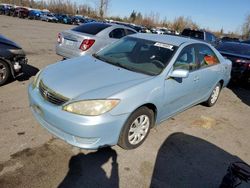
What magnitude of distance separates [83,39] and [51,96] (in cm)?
434

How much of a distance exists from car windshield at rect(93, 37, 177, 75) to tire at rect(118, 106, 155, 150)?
665 mm

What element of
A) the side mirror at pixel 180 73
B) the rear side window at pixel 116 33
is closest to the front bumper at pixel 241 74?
the rear side window at pixel 116 33

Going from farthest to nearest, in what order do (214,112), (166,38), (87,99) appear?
(214,112), (166,38), (87,99)

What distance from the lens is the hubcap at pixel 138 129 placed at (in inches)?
145

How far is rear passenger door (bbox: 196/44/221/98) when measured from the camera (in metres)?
4.98

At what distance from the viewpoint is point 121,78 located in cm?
372

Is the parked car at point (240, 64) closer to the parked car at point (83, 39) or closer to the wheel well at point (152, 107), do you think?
the parked car at point (83, 39)

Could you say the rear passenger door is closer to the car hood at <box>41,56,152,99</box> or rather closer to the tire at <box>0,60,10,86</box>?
the car hood at <box>41,56,152,99</box>

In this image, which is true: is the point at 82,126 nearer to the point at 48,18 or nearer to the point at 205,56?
the point at 205,56

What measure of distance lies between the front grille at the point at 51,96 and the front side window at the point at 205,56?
9.26 feet

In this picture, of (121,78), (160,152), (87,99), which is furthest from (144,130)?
(87,99)

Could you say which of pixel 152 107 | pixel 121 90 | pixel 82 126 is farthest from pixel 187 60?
pixel 82 126

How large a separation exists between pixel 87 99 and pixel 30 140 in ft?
3.89

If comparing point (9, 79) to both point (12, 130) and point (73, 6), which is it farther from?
point (73, 6)
